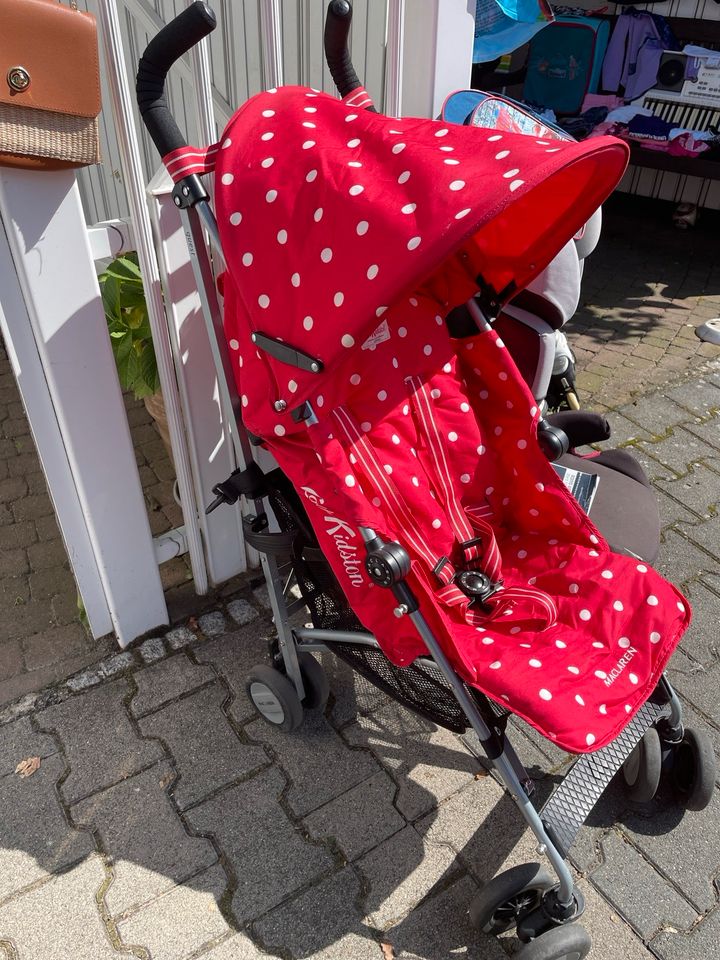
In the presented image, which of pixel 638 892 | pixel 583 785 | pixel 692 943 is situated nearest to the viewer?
pixel 583 785

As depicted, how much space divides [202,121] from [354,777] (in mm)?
2284

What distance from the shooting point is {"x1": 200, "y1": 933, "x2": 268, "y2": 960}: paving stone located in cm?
212

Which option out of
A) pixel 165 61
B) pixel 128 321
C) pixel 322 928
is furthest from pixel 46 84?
pixel 322 928

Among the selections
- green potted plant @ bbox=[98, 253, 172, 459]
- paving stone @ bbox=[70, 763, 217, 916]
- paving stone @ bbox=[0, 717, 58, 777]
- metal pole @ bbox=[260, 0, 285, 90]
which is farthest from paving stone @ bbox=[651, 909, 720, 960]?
metal pole @ bbox=[260, 0, 285, 90]

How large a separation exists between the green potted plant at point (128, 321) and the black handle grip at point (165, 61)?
86 centimetres

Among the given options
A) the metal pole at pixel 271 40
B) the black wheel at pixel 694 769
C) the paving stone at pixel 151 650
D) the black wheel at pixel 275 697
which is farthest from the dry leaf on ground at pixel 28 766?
the metal pole at pixel 271 40

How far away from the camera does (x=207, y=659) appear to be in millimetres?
2967

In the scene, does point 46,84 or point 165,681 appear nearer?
point 46,84

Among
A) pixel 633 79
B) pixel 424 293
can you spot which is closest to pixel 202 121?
pixel 424 293

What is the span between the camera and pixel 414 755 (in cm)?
264

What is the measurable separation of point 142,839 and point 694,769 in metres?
1.82

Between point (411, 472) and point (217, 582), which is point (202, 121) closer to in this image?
point (411, 472)

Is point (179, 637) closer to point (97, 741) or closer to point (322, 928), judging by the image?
point (97, 741)

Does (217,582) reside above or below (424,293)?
below
